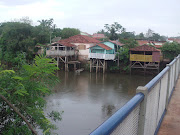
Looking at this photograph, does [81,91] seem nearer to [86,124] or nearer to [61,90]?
[61,90]

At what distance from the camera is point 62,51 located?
95.6 feet

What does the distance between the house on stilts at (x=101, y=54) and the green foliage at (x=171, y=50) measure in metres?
7.21

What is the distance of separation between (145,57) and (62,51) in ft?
39.7

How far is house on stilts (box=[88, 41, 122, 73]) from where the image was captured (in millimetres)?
28203

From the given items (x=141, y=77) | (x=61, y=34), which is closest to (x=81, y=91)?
(x=141, y=77)

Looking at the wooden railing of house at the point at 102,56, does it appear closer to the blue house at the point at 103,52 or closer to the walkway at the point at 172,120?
the blue house at the point at 103,52

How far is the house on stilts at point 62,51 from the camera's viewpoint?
29.1 metres

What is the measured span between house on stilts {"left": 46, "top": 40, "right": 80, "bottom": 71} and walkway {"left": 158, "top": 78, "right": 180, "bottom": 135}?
80.1ft

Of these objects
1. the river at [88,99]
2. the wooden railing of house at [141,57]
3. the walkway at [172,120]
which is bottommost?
the river at [88,99]

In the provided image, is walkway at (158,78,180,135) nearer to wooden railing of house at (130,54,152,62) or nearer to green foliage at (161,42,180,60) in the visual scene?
wooden railing of house at (130,54,152,62)

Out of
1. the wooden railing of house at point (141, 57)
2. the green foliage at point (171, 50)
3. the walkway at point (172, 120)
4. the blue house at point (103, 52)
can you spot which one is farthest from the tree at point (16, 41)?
the walkway at point (172, 120)

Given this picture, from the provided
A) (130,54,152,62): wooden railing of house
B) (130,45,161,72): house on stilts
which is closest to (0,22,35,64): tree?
(130,54,152,62): wooden railing of house

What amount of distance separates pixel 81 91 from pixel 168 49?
588 inches

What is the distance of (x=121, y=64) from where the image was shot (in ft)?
96.2
